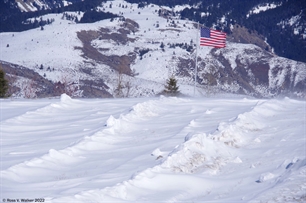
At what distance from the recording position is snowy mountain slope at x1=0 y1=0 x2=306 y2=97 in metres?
120

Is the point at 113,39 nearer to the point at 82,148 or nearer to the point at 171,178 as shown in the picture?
the point at 82,148

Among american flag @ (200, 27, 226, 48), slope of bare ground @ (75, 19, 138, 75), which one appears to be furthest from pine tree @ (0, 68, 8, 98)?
slope of bare ground @ (75, 19, 138, 75)

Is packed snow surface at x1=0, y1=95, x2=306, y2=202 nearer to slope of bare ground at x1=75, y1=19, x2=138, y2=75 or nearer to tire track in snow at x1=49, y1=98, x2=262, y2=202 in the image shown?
tire track in snow at x1=49, y1=98, x2=262, y2=202

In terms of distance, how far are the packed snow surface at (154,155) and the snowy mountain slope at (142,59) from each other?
83.9 metres

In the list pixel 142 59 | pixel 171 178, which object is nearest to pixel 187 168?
pixel 171 178

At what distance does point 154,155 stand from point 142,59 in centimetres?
12957

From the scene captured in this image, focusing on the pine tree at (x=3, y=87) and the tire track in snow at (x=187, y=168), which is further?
the pine tree at (x=3, y=87)

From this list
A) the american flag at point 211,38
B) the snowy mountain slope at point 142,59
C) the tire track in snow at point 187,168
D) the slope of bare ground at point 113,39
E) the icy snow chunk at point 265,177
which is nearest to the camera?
the tire track in snow at point 187,168

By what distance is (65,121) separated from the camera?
55.4 feet

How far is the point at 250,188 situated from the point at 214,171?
1.46 meters

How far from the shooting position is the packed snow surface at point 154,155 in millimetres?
Answer: 9188

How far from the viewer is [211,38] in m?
31.0

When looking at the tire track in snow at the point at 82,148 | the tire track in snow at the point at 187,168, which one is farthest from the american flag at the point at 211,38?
the tire track in snow at the point at 187,168

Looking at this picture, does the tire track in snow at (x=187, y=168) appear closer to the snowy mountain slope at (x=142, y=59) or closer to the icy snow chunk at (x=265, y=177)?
the icy snow chunk at (x=265, y=177)
